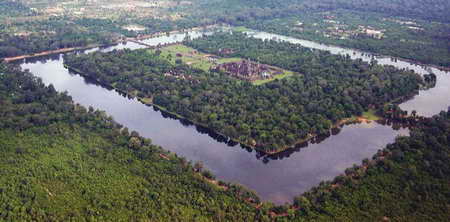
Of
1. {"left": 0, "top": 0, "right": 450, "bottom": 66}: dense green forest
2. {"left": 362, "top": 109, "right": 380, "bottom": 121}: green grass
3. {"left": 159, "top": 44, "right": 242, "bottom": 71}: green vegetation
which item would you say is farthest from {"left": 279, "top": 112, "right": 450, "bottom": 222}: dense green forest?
{"left": 0, "top": 0, "right": 450, "bottom": 66}: dense green forest

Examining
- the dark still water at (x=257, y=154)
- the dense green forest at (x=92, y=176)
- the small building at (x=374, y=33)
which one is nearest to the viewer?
the dense green forest at (x=92, y=176)

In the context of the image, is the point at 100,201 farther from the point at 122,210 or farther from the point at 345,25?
the point at 345,25

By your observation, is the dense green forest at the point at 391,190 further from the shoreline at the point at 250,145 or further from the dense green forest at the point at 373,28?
the dense green forest at the point at 373,28

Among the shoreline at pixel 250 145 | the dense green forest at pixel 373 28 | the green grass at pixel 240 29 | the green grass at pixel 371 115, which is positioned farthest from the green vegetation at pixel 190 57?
the green grass at pixel 371 115

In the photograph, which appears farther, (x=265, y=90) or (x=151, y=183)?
(x=265, y=90)

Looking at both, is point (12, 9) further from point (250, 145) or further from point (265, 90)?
point (250, 145)

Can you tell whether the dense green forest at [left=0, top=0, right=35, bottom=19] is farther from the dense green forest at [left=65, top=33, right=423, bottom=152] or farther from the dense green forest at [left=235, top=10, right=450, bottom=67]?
the dense green forest at [left=235, top=10, right=450, bottom=67]

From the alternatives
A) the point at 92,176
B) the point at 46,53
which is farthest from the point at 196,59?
the point at 92,176
